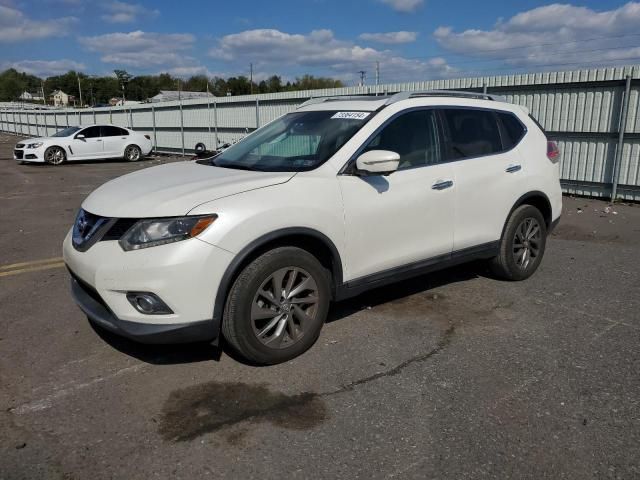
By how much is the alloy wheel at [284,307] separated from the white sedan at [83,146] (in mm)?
19258

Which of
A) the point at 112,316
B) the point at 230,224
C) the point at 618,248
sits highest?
the point at 230,224

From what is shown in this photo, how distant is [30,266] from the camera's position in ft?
20.4

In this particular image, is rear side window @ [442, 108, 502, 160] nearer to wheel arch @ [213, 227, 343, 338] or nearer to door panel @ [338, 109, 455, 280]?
door panel @ [338, 109, 455, 280]

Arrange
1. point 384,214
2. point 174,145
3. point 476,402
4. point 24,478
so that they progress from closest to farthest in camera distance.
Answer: point 24,478, point 476,402, point 384,214, point 174,145

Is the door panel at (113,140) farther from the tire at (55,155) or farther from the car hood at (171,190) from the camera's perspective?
the car hood at (171,190)

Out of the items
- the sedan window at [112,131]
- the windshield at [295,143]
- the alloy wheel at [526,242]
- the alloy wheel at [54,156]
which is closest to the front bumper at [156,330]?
the windshield at [295,143]

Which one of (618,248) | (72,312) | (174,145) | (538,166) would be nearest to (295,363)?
(72,312)

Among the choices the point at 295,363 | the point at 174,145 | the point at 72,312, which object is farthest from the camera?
the point at 174,145

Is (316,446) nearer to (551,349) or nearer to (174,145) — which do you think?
(551,349)

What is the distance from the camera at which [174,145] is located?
79.3ft

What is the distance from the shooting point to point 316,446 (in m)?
2.83

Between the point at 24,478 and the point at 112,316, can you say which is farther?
the point at 112,316

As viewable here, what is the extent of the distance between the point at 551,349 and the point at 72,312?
3876 millimetres

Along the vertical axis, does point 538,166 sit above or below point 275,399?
above
